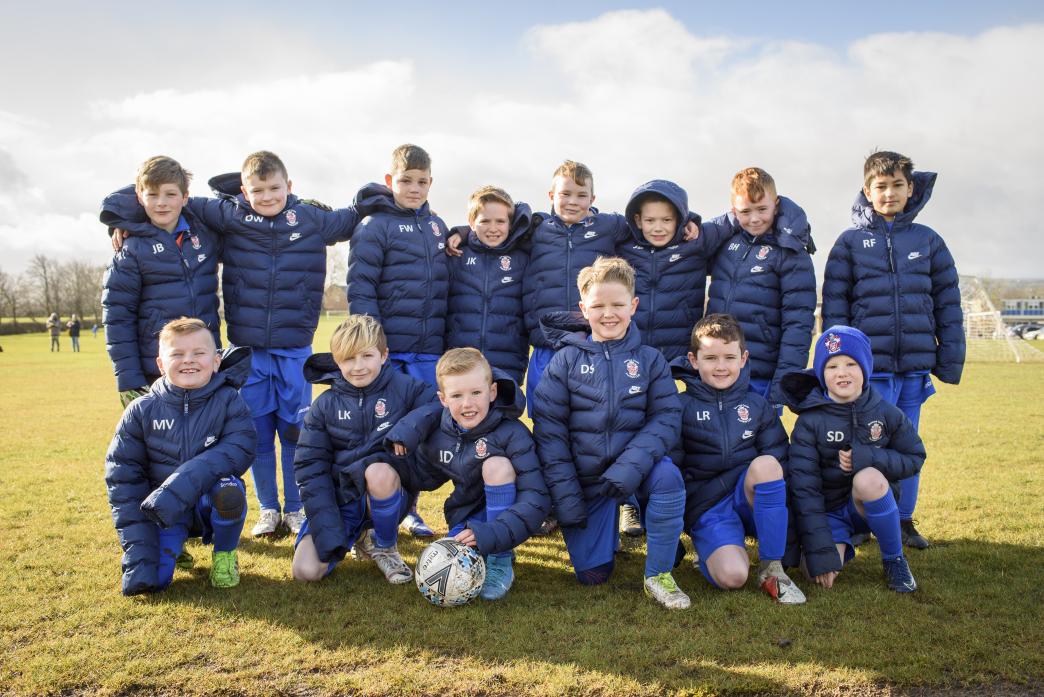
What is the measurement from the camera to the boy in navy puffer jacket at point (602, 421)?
4.29 meters

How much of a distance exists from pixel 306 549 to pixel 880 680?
3.00m

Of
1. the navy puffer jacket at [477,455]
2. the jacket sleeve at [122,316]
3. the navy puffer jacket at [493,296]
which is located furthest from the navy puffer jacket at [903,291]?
the jacket sleeve at [122,316]

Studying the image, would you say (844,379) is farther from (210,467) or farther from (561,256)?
(210,467)

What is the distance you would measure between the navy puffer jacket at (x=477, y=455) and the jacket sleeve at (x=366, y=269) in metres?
1.15

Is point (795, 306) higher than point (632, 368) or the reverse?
higher

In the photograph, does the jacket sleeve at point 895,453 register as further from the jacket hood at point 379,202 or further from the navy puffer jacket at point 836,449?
the jacket hood at point 379,202

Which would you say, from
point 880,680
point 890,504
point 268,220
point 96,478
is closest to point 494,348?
point 268,220

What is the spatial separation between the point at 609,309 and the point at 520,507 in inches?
48.2

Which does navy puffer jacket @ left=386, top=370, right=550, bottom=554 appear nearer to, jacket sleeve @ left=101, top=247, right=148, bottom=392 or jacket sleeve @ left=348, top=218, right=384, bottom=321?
jacket sleeve @ left=348, top=218, right=384, bottom=321

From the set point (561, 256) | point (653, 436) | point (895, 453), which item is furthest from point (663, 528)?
point (561, 256)

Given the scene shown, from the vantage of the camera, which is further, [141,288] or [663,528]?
[141,288]

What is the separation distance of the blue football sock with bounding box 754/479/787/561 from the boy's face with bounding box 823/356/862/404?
2.07 feet

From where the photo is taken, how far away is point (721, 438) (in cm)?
449

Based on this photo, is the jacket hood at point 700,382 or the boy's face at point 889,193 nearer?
the jacket hood at point 700,382
